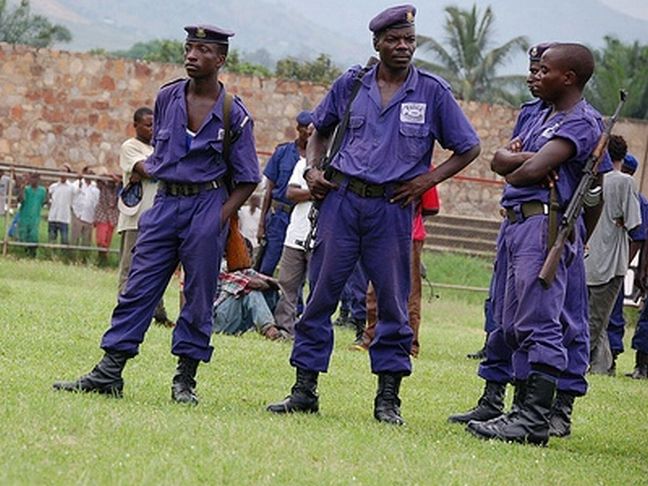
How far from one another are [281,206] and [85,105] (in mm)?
16565

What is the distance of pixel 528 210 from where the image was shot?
28.7ft

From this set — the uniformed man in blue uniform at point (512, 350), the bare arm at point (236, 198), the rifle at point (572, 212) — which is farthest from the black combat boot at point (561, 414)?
the bare arm at point (236, 198)

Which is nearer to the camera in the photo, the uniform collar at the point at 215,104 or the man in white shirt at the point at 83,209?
the uniform collar at the point at 215,104

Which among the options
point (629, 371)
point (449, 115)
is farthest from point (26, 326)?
point (629, 371)

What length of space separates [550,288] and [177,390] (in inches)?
81.5

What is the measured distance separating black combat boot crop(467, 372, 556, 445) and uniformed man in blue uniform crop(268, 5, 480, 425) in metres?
0.60

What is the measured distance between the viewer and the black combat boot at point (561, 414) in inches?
371

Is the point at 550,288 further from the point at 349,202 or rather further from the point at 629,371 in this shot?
the point at 629,371

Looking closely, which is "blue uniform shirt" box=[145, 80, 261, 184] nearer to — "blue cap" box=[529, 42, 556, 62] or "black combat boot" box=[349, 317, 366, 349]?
"blue cap" box=[529, 42, 556, 62]

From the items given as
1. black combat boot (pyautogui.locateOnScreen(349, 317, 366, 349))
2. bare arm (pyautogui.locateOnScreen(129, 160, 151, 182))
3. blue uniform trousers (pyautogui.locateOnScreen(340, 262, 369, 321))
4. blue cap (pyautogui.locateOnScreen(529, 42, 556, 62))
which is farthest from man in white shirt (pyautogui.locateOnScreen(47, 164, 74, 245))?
Answer: blue cap (pyautogui.locateOnScreen(529, 42, 556, 62))

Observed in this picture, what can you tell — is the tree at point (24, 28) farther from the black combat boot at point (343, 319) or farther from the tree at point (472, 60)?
the black combat boot at point (343, 319)

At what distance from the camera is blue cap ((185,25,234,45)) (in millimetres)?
8859

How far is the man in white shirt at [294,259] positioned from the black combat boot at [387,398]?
15.7 feet

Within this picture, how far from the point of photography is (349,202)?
874 cm
